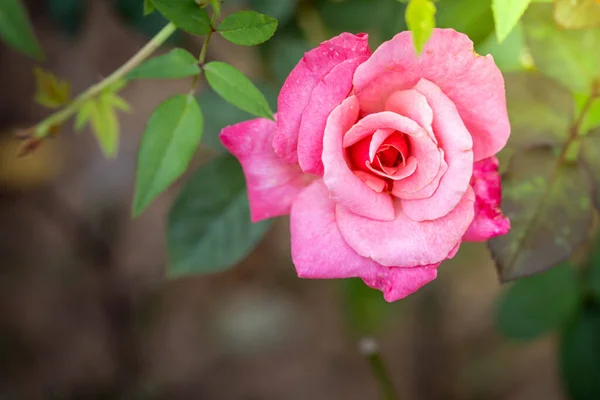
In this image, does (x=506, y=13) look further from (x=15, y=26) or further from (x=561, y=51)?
(x=15, y=26)

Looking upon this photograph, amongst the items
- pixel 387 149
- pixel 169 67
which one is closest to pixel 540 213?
pixel 387 149

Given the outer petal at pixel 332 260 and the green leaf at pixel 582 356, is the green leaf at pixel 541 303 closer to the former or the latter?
the green leaf at pixel 582 356

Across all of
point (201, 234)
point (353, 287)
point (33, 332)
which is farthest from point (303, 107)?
point (33, 332)

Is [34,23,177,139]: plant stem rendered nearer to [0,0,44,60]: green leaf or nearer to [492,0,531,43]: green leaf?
[0,0,44,60]: green leaf

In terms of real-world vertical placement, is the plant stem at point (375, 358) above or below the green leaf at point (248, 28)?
below

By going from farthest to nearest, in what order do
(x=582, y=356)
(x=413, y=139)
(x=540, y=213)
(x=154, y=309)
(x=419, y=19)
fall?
1. (x=154, y=309)
2. (x=582, y=356)
3. (x=540, y=213)
4. (x=413, y=139)
5. (x=419, y=19)

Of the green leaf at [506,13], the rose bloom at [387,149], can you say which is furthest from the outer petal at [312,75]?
the green leaf at [506,13]

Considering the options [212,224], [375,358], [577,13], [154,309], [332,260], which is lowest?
[154,309]
